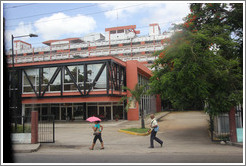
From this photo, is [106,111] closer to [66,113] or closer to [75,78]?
[66,113]

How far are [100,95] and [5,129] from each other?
12581mm

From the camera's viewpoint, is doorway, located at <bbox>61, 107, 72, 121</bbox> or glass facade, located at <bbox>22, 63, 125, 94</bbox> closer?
glass facade, located at <bbox>22, 63, 125, 94</bbox>

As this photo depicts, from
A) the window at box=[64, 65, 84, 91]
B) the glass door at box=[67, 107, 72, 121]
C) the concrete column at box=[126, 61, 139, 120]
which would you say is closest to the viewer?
the window at box=[64, 65, 84, 91]

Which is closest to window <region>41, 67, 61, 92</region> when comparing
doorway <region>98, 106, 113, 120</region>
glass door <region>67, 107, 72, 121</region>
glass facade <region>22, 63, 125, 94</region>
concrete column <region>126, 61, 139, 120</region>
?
glass facade <region>22, 63, 125, 94</region>

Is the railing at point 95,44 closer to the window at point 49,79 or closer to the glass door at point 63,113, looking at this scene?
the glass door at point 63,113

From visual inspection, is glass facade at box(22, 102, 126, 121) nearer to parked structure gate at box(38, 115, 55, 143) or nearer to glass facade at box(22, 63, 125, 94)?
parked structure gate at box(38, 115, 55, 143)

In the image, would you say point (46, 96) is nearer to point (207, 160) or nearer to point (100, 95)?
point (100, 95)

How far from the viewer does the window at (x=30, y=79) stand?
A: 23383 mm

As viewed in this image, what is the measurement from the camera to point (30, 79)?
23609 mm

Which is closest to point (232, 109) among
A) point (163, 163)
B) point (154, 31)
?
point (163, 163)

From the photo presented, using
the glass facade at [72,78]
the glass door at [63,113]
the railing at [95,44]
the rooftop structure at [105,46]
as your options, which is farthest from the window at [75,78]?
the railing at [95,44]

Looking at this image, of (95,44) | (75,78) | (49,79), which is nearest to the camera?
(75,78)

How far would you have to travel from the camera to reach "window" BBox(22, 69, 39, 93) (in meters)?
23.4

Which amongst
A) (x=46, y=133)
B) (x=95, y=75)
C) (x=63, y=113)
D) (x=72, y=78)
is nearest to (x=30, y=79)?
(x=72, y=78)
